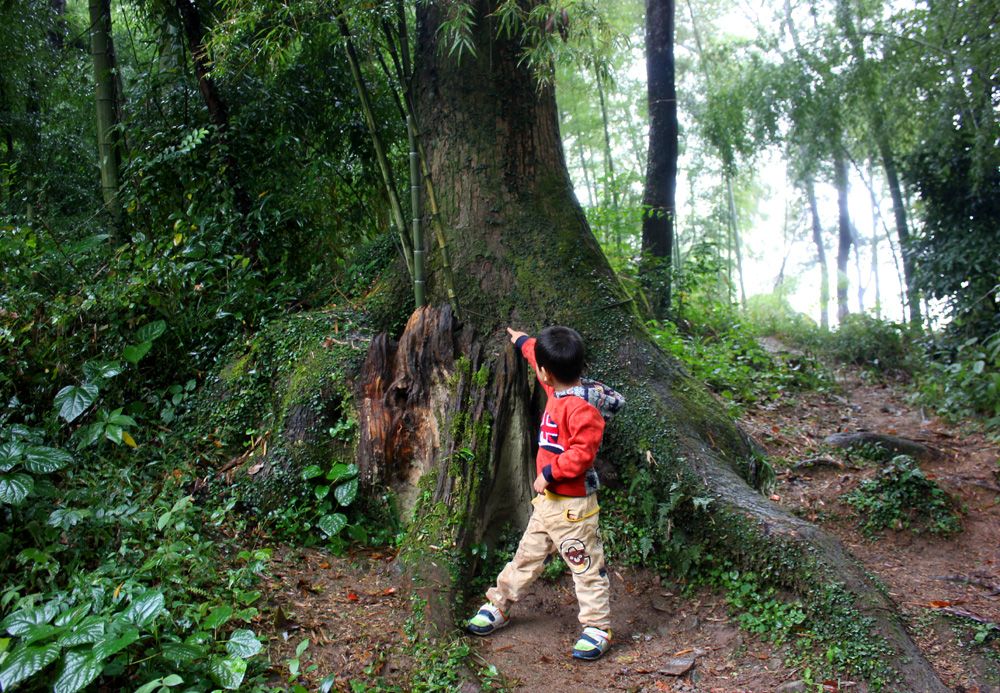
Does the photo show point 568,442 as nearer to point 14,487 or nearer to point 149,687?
point 149,687

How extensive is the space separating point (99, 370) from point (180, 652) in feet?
6.54

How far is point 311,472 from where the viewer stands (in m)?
3.74

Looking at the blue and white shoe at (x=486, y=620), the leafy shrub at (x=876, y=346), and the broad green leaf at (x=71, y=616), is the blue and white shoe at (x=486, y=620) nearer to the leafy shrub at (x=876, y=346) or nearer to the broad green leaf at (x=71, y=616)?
the broad green leaf at (x=71, y=616)

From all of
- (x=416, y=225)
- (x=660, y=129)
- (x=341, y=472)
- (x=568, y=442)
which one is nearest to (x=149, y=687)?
(x=341, y=472)

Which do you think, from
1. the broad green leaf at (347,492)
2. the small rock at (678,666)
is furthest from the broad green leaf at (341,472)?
the small rock at (678,666)

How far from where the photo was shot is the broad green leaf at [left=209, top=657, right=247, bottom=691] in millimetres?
2480

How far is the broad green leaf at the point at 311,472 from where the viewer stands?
12.2 feet

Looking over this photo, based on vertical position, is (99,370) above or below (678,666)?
above

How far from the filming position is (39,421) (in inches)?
155

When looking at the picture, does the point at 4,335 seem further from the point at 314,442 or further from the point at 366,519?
the point at 366,519

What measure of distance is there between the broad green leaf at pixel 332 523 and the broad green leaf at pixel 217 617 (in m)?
0.84

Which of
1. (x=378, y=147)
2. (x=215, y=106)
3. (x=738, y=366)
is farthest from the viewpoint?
(x=738, y=366)

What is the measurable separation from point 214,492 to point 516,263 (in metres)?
2.10

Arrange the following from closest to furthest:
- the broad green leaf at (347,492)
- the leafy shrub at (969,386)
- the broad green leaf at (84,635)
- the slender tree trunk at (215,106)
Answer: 1. the broad green leaf at (84,635)
2. the broad green leaf at (347,492)
3. the slender tree trunk at (215,106)
4. the leafy shrub at (969,386)
